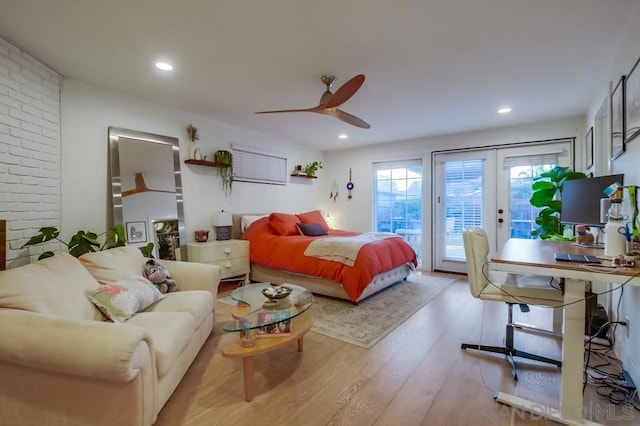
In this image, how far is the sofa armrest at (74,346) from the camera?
1.23 meters

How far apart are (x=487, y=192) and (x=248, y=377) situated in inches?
174

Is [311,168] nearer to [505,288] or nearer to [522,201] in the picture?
[522,201]

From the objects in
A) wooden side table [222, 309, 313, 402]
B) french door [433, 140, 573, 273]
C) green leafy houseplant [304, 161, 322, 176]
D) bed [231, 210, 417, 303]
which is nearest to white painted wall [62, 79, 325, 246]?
bed [231, 210, 417, 303]

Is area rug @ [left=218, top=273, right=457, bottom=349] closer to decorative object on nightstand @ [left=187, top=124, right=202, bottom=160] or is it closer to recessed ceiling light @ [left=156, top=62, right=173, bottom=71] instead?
decorative object on nightstand @ [left=187, top=124, right=202, bottom=160]

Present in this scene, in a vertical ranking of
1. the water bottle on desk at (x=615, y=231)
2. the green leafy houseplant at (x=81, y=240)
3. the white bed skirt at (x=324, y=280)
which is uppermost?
the water bottle on desk at (x=615, y=231)

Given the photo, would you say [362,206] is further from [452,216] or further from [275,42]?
[275,42]

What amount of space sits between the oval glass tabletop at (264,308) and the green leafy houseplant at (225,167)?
2.23 meters

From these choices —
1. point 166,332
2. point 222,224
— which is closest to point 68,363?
point 166,332

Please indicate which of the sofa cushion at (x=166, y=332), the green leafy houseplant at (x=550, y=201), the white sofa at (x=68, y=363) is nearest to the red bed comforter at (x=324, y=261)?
the green leafy houseplant at (x=550, y=201)

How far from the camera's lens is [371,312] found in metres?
3.10

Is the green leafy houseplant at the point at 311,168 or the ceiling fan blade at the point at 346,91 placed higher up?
the ceiling fan blade at the point at 346,91

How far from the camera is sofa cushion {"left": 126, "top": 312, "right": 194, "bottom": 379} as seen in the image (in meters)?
1.51

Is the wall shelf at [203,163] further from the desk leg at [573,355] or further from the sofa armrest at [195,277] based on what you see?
the desk leg at [573,355]

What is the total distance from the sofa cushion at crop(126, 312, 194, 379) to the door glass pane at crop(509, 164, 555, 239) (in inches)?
182
